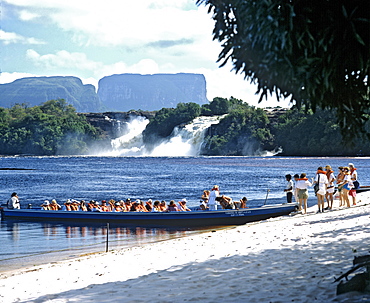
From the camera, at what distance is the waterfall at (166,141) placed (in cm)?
14750

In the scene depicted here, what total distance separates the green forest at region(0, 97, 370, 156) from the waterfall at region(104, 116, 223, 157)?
2967 mm

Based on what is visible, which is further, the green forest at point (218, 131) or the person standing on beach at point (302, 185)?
the green forest at point (218, 131)

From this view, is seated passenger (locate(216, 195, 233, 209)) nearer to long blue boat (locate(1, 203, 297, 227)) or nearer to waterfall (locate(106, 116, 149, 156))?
long blue boat (locate(1, 203, 297, 227))

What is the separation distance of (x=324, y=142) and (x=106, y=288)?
115m

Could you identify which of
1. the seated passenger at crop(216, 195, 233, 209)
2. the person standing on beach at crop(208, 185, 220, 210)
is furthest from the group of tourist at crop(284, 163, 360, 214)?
the person standing on beach at crop(208, 185, 220, 210)

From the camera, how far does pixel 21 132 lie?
164m

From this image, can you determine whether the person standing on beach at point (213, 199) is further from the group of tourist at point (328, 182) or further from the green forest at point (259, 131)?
the green forest at point (259, 131)

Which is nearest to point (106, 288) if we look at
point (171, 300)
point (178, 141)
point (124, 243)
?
point (171, 300)

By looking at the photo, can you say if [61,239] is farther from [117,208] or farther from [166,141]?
[166,141]

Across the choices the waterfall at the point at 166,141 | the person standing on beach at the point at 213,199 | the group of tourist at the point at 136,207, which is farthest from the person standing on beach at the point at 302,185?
the waterfall at the point at 166,141

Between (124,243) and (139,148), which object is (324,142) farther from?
(124,243)

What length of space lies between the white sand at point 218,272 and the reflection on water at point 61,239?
4032 millimetres

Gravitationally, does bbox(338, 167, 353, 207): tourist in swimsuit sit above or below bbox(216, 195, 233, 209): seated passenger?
above

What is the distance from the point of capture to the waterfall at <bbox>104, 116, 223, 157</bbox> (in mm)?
147500
